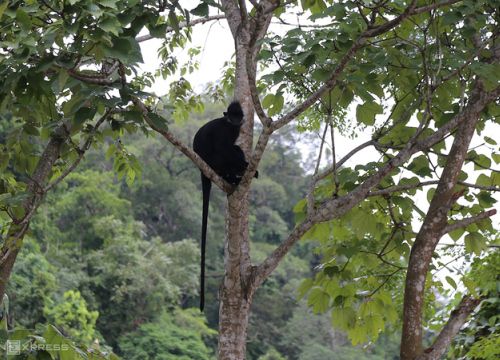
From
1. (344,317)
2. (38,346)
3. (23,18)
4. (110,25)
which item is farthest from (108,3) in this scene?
(344,317)

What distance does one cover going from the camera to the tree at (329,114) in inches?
88.3

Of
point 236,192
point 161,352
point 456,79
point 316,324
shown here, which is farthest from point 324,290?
point 316,324

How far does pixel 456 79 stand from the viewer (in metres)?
3.34

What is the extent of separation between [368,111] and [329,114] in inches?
9.5

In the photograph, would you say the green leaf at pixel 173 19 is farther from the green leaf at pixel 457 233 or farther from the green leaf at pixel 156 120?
the green leaf at pixel 457 233

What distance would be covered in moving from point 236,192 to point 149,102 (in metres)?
1.86

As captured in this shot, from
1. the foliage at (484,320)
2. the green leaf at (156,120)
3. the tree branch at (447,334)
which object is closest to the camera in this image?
the green leaf at (156,120)

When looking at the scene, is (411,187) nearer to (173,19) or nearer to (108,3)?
(173,19)

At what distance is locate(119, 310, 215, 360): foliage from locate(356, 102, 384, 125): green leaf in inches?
578

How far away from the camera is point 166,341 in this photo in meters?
17.4

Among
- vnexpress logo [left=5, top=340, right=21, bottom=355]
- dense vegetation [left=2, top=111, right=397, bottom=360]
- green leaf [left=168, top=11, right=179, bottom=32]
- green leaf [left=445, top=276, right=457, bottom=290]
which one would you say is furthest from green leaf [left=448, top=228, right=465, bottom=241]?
dense vegetation [left=2, top=111, right=397, bottom=360]

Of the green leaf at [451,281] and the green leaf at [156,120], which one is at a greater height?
the green leaf at [451,281]

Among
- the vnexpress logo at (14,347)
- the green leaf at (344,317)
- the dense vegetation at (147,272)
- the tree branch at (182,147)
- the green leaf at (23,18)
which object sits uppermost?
the dense vegetation at (147,272)

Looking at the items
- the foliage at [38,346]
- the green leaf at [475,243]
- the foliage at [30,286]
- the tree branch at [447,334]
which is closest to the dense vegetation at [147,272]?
the foliage at [30,286]
